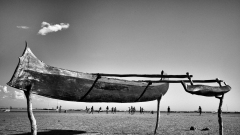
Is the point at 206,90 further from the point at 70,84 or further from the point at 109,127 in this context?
the point at 109,127

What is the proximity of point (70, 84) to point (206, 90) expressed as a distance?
371 centimetres

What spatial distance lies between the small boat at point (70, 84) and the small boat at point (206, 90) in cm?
152

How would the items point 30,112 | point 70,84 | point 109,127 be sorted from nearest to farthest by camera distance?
point 30,112 < point 70,84 < point 109,127

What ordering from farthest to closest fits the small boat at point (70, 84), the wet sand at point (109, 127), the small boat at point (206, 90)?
the wet sand at point (109, 127) → the small boat at point (206, 90) → the small boat at point (70, 84)

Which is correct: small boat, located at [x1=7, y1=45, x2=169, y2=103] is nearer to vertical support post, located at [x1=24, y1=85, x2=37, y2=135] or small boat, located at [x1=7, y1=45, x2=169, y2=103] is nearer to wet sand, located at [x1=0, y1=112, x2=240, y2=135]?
vertical support post, located at [x1=24, y1=85, x2=37, y2=135]

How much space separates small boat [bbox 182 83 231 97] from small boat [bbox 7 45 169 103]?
152 cm

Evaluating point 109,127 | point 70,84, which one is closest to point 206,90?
point 70,84

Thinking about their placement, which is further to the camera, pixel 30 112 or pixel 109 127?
pixel 109 127

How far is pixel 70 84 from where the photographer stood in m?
4.35

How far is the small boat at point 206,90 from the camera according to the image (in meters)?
4.64

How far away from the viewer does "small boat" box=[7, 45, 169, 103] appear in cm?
371

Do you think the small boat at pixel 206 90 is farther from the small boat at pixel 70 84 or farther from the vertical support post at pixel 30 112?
the vertical support post at pixel 30 112

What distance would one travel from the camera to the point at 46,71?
4.04 m

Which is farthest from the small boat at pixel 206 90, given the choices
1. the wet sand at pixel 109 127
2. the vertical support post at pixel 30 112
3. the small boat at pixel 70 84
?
the wet sand at pixel 109 127
